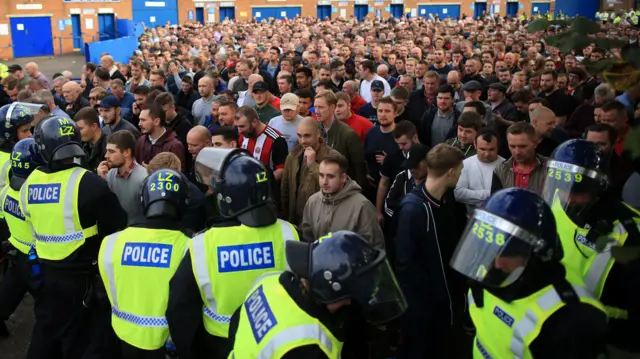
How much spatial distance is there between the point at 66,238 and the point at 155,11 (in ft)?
114

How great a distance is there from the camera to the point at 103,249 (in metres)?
3.28

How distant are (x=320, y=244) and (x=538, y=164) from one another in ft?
10.2

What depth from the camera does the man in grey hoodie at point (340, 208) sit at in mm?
4152

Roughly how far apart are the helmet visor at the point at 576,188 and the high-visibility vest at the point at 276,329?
5.55ft

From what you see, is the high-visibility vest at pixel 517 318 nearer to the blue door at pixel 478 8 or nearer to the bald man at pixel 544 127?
the bald man at pixel 544 127

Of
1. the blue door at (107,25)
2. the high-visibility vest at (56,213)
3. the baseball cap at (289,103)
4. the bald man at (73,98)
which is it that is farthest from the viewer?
the blue door at (107,25)

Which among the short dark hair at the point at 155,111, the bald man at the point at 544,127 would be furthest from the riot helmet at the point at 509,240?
the short dark hair at the point at 155,111

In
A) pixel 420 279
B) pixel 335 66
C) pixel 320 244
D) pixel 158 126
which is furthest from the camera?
pixel 335 66

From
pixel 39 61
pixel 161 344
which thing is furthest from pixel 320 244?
pixel 39 61

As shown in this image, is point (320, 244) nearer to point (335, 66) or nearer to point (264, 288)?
point (264, 288)

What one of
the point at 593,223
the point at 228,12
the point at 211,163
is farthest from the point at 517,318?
the point at 228,12

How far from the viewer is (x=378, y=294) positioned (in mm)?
2248

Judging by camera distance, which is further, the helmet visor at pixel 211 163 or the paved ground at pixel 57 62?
the paved ground at pixel 57 62

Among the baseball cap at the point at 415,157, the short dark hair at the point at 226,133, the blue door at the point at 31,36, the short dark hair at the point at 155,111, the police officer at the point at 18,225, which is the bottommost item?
the police officer at the point at 18,225
